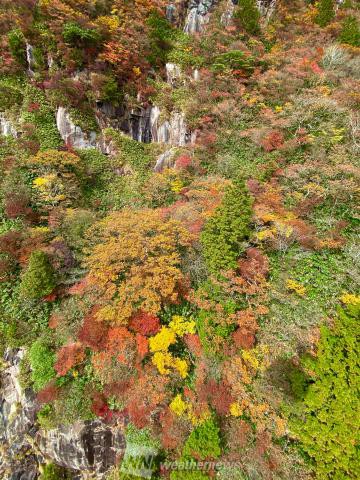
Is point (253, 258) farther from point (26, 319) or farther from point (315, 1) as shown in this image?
point (315, 1)

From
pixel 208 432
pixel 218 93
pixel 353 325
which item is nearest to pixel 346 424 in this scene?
pixel 353 325

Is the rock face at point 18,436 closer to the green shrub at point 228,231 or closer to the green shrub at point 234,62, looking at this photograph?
the green shrub at point 228,231

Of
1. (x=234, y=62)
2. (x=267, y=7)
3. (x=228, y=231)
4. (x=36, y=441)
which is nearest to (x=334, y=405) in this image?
(x=228, y=231)

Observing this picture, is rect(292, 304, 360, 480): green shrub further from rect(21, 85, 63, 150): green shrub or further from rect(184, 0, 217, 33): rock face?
rect(184, 0, 217, 33): rock face

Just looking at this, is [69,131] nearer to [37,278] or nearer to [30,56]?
[30,56]

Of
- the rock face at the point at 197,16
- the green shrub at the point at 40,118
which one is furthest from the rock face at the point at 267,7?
the green shrub at the point at 40,118

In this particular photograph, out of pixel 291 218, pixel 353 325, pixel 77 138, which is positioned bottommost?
pixel 353 325
